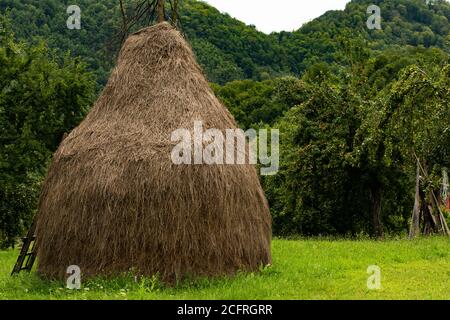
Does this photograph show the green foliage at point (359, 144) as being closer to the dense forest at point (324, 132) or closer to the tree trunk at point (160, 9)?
the dense forest at point (324, 132)

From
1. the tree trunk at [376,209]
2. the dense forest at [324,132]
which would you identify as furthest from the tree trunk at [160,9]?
the tree trunk at [376,209]

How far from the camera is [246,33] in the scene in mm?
65625

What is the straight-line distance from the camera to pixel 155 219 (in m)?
11.8

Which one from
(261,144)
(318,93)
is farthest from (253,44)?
(318,93)

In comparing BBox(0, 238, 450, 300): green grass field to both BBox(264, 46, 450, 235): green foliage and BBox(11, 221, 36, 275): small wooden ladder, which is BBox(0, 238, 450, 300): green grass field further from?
BBox(264, 46, 450, 235): green foliage

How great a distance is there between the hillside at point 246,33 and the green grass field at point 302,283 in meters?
28.6

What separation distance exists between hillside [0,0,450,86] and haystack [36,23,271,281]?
27602 millimetres

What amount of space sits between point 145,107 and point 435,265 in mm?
7217

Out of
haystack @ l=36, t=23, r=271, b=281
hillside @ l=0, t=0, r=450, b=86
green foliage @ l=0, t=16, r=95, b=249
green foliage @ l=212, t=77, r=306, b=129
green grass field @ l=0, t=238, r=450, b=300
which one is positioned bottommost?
green grass field @ l=0, t=238, r=450, b=300

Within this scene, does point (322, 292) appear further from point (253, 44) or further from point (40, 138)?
point (253, 44)

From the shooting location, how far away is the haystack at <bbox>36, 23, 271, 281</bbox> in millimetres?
11852

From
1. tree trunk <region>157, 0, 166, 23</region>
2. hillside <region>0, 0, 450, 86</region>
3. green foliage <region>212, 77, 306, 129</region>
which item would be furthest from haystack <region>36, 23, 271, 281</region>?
green foliage <region>212, 77, 306, 129</region>

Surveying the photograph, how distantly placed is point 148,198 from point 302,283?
3327 millimetres

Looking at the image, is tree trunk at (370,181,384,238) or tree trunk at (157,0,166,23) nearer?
tree trunk at (157,0,166,23)
